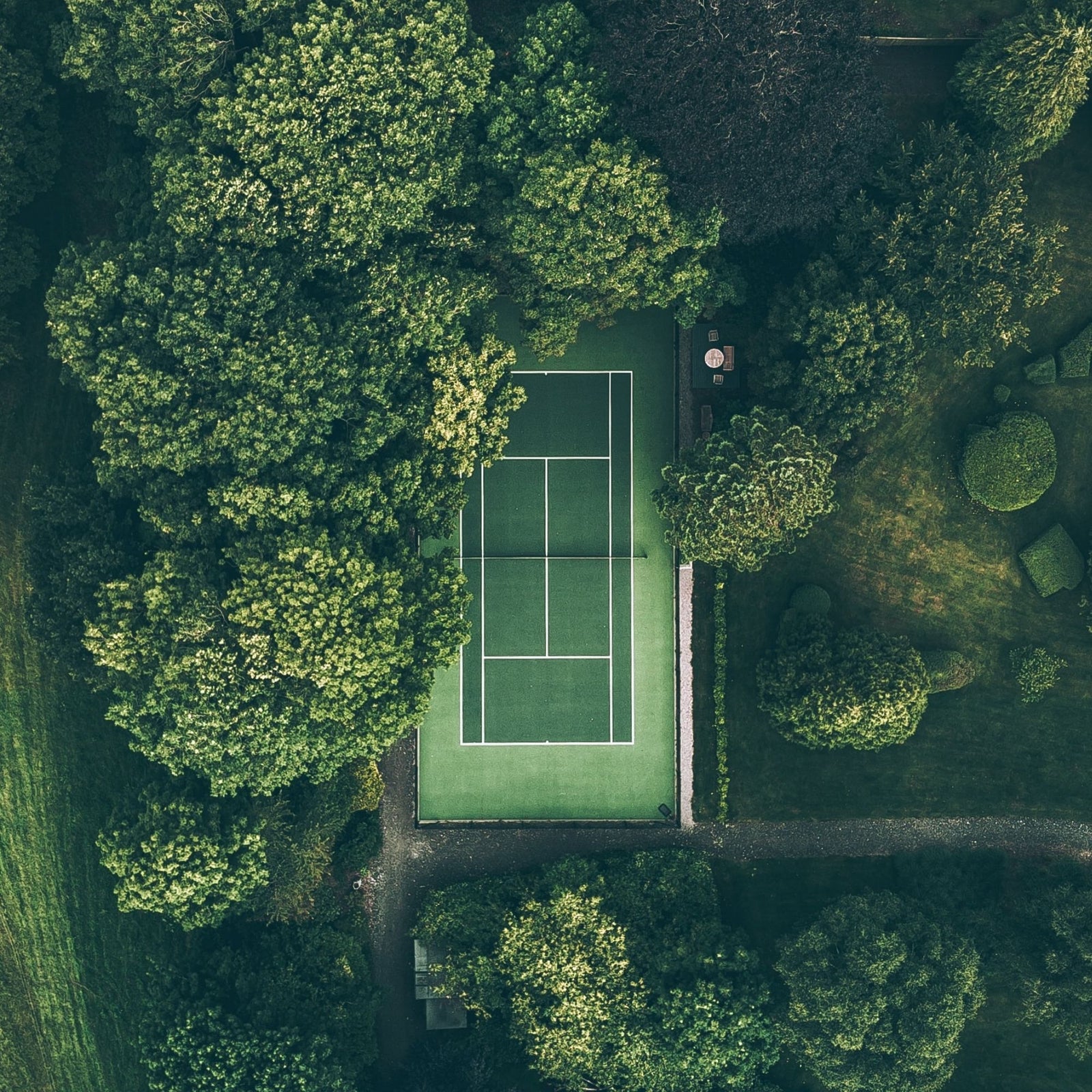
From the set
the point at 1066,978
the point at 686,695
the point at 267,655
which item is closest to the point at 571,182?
the point at 267,655

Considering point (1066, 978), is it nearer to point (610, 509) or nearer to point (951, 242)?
point (610, 509)

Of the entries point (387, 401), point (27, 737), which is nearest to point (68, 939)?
point (27, 737)

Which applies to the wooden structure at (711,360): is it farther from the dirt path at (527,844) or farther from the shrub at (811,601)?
the dirt path at (527,844)

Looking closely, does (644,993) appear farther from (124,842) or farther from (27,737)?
(27,737)

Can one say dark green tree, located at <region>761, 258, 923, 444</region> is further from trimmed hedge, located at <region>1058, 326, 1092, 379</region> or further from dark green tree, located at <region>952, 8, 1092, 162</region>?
dark green tree, located at <region>952, 8, 1092, 162</region>

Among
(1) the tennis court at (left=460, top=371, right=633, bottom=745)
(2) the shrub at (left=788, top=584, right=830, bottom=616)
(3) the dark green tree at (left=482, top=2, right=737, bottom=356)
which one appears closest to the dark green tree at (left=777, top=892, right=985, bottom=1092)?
(2) the shrub at (left=788, top=584, right=830, bottom=616)

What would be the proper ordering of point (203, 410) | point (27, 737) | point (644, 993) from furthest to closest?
point (27, 737), point (644, 993), point (203, 410)
